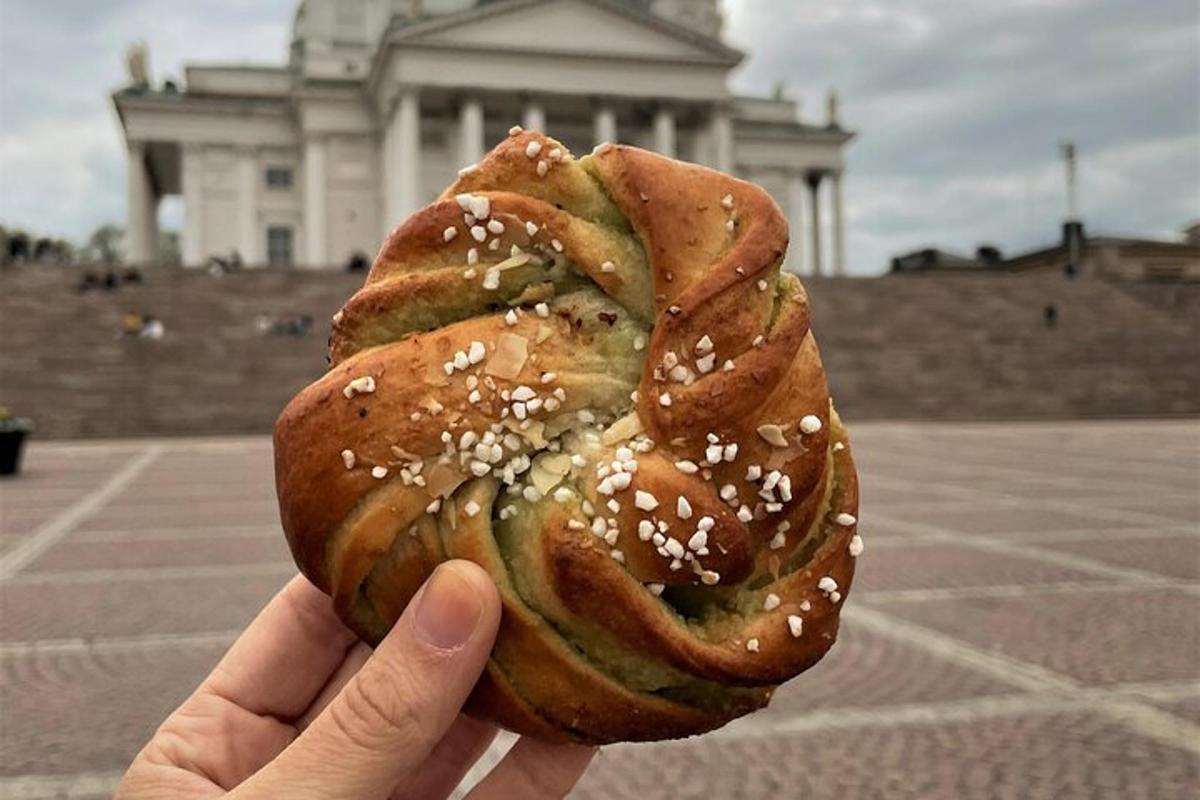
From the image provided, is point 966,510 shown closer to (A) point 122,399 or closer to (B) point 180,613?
(B) point 180,613

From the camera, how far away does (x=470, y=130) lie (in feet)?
165

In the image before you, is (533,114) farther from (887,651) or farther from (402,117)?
(887,651)

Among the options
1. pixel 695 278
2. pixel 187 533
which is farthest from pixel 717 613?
pixel 187 533

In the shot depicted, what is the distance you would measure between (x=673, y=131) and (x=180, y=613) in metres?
52.4

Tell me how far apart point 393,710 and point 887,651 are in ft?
12.1

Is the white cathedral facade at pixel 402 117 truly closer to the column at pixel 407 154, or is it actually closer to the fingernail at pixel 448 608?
the column at pixel 407 154

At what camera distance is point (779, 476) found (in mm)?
Result: 1687

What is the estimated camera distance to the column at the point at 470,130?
5028 cm

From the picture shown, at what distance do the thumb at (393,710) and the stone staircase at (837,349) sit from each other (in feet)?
72.1

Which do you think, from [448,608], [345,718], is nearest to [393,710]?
[345,718]

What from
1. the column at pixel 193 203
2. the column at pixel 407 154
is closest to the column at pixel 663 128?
the column at pixel 407 154

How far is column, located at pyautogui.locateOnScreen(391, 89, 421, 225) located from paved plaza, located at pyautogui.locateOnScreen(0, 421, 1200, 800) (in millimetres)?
41177

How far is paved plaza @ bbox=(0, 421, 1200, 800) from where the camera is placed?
3537 mm

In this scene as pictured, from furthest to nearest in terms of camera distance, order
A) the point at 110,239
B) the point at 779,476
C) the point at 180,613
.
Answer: the point at 110,239 → the point at 180,613 → the point at 779,476
